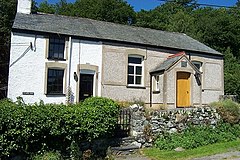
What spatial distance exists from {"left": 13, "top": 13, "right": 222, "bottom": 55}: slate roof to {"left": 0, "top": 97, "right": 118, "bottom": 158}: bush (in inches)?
343

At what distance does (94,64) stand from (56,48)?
275cm

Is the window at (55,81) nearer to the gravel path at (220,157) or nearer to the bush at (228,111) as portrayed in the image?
the gravel path at (220,157)

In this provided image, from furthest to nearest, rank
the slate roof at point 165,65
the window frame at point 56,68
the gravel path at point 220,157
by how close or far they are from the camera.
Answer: the slate roof at point 165,65
the window frame at point 56,68
the gravel path at point 220,157

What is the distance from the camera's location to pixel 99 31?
1944 centimetres

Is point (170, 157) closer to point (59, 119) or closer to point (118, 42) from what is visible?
point (59, 119)

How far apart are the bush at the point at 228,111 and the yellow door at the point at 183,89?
4.91 m

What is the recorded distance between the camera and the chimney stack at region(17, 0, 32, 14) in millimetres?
18703

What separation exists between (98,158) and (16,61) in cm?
928

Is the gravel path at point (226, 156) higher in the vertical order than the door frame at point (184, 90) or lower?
lower

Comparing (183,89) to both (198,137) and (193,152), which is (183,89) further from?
(193,152)

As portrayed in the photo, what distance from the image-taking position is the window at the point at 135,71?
19.3m

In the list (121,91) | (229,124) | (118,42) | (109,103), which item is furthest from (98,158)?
(118,42)

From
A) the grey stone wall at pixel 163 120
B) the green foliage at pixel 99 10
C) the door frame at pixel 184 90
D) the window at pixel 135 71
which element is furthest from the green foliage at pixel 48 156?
the green foliage at pixel 99 10

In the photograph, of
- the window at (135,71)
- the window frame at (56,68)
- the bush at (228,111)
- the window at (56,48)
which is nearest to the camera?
the bush at (228,111)
